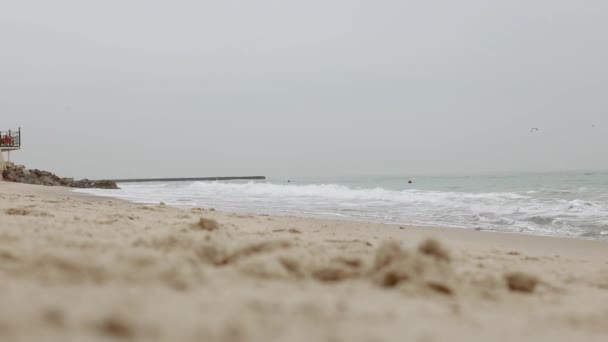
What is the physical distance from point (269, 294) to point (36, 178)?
29.6 m

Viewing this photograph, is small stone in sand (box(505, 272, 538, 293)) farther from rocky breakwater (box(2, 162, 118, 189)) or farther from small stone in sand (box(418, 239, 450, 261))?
rocky breakwater (box(2, 162, 118, 189))

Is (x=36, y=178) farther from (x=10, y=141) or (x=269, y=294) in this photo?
(x=269, y=294)

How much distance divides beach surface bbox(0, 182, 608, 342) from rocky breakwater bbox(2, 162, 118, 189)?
87.2 feet

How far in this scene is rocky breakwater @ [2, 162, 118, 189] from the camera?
2603 cm

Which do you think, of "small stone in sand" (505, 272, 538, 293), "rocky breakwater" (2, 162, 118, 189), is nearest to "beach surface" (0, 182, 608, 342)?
"small stone in sand" (505, 272, 538, 293)

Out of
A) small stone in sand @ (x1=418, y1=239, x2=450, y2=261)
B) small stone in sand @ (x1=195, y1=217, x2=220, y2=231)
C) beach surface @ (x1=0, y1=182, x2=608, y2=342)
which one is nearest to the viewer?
beach surface @ (x1=0, y1=182, x2=608, y2=342)

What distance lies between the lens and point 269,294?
206 cm

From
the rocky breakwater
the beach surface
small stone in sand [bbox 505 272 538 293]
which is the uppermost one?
the rocky breakwater

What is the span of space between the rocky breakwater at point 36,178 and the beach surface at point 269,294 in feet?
87.2

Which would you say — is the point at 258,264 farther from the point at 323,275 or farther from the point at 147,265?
the point at 147,265

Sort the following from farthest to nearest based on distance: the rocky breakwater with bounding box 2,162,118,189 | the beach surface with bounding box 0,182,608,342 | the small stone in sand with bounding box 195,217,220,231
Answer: the rocky breakwater with bounding box 2,162,118,189 < the small stone in sand with bounding box 195,217,220,231 < the beach surface with bounding box 0,182,608,342

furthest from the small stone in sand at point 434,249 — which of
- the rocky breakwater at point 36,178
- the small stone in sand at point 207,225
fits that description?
the rocky breakwater at point 36,178

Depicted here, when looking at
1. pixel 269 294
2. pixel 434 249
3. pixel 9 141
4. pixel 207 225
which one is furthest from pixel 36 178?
pixel 269 294

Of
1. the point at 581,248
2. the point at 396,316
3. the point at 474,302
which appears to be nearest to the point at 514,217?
the point at 581,248
